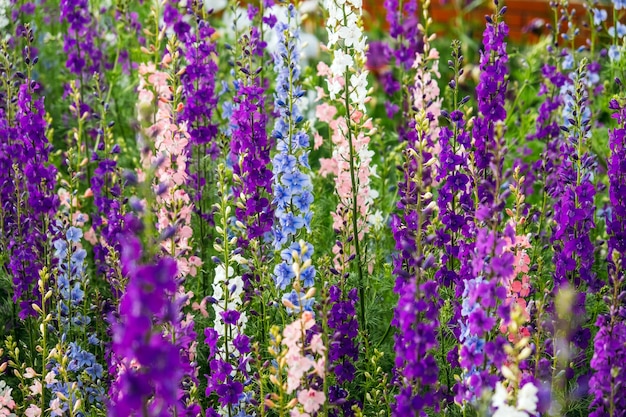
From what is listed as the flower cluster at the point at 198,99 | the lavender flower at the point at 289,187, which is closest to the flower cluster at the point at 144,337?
the lavender flower at the point at 289,187

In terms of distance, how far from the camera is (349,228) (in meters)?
4.32

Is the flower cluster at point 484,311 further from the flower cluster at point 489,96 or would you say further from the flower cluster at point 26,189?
the flower cluster at point 26,189

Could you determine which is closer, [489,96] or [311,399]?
[311,399]

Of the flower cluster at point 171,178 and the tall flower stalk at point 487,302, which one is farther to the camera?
the flower cluster at point 171,178

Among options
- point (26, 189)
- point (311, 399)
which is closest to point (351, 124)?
point (311, 399)

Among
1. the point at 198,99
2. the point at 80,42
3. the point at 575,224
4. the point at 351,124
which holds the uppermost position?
the point at 80,42

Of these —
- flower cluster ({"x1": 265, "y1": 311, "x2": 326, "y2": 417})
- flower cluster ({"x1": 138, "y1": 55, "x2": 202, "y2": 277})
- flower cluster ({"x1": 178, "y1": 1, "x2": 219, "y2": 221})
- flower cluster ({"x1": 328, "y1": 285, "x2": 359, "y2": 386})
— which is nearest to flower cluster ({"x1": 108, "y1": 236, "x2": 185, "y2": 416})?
flower cluster ({"x1": 265, "y1": 311, "x2": 326, "y2": 417})

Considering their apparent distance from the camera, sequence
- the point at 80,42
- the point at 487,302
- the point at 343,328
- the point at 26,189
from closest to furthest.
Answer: the point at 487,302
the point at 343,328
the point at 26,189
the point at 80,42

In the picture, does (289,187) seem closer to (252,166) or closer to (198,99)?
(252,166)

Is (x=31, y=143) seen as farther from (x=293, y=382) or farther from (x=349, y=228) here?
(x=293, y=382)

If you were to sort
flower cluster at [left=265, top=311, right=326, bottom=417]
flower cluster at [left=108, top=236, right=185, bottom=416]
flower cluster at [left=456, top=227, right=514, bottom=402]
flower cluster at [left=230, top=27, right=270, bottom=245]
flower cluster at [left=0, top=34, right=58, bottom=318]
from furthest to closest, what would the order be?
1. flower cluster at [left=0, top=34, right=58, bottom=318]
2. flower cluster at [left=230, top=27, right=270, bottom=245]
3. flower cluster at [left=265, top=311, right=326, bottom=417]
4. flower cluster at [left=456, top=227, right=514, bottom=402]
5. flower cluster at [left=108, top=236, right=185, bottom=416]

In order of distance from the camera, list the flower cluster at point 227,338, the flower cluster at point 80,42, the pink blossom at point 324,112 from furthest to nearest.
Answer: the flower cluster at point 80,42
the pink blossom at point 324,112
the flower cluster at point 227,338

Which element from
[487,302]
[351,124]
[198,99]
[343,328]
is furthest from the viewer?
[198,99]

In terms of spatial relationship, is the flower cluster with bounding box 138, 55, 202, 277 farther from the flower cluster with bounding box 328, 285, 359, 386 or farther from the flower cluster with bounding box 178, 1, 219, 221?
the flower cluster with bounding box 328, 285, 359, 386
